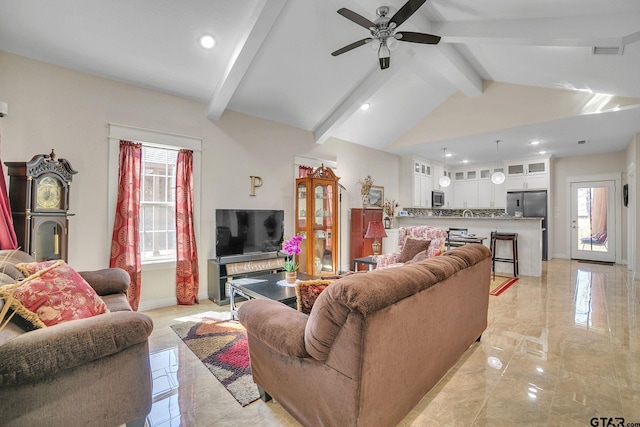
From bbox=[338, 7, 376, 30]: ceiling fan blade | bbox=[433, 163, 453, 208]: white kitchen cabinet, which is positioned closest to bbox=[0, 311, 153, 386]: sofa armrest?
bbox=[338, 7, 376, 30]: ceiling fan blade

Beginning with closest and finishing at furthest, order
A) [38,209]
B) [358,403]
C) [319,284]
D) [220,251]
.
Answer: [358,403] → [319,284] → [38,209] → [220,251]

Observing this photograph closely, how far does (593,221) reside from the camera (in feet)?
23.8

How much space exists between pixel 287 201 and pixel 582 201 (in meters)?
7.71

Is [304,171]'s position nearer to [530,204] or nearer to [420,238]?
[420,238]

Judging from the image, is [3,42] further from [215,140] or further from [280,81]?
[280,81]

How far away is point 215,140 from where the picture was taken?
167 inches

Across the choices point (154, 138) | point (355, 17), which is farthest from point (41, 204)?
point (355, 17)

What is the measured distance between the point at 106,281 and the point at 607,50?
5.71 metres

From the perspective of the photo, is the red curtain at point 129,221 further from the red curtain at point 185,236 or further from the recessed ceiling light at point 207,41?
the recessed ceiling light at point 207,41

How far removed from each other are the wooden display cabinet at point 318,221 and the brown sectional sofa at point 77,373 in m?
3.56

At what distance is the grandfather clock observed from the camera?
2.60 metres

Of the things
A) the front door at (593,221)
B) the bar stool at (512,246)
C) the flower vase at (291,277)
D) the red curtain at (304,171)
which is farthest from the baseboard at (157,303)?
the front door at (593,221)

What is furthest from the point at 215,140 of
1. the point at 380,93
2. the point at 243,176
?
the point at 380,93

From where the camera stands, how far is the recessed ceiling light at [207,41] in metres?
3.18
